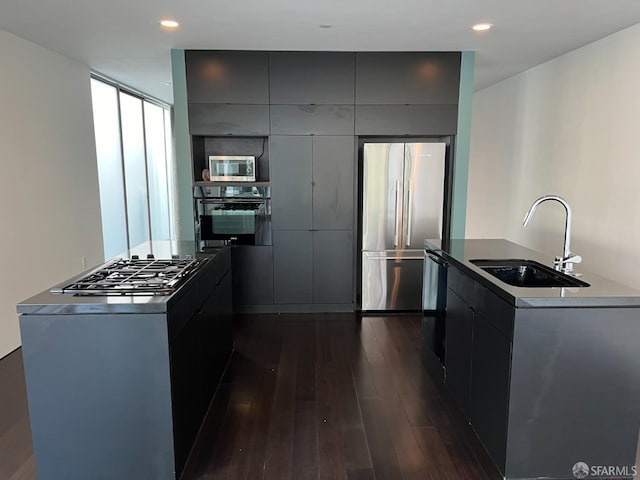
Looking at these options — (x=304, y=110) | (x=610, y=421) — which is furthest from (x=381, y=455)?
(x=304, y=110)

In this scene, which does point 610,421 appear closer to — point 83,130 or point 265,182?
point 265,182

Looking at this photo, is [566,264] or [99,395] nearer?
[99,395]

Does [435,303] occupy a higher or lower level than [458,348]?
higher

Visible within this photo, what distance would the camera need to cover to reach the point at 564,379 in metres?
2.04

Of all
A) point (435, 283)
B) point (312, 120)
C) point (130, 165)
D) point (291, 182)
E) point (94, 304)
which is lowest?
point (435, 283)

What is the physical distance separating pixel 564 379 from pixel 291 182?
319 cm

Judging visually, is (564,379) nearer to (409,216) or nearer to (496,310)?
(496,310)

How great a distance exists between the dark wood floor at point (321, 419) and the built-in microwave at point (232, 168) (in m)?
1.68

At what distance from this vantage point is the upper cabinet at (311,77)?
4.41 metres

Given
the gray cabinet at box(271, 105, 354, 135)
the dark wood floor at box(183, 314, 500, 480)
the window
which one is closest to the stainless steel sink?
the dark wood floor at box(183, 314, 500, 480)

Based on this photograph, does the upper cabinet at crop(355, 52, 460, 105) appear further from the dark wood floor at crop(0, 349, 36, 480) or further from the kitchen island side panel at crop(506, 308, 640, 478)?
the dark wood floor at crop(0, 349, 36, 480)

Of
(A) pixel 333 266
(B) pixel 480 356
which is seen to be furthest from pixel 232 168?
(B) pixel 480 356

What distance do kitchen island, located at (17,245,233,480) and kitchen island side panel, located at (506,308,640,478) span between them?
1602mm

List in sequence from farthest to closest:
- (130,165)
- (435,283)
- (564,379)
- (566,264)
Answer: (130,165) → (435,283) → (566,264) → (564,379)
